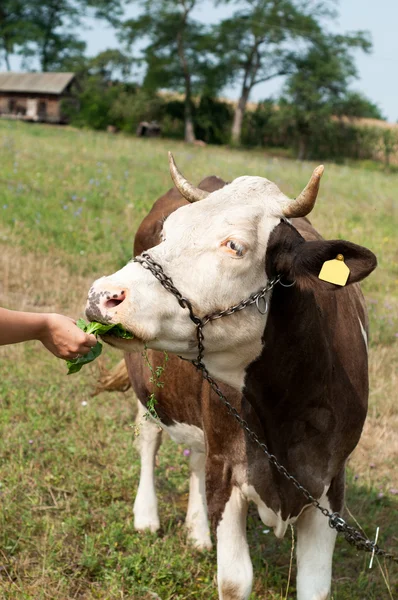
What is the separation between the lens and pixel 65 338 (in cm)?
291

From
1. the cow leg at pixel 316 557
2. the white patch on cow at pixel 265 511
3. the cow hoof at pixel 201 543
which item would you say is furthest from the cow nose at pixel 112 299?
the cow hoof at pixel 201 543

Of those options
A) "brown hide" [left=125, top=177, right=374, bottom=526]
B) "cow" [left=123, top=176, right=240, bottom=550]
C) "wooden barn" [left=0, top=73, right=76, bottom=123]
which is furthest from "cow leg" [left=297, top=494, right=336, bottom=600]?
"wooden barn" [left=0, top=73, right=76, bottom=123]

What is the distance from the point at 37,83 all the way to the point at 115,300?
52.5m

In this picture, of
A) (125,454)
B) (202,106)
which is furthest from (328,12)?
(125,454)

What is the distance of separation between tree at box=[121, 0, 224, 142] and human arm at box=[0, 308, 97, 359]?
47854 mm

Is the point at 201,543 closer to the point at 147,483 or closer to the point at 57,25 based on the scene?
the point at 147,483

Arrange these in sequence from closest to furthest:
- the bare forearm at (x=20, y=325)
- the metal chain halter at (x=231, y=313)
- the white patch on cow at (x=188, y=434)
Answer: the metal chain halter at (x=231, y=313), the bare forearm at (x=20, y=325), the white patch on cow at (x=188, y=434)

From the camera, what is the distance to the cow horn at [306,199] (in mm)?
2582

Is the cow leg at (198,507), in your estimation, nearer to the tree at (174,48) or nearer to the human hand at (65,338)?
the human hand at (65,338)

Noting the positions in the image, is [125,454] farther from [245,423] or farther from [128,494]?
A: [245,423]

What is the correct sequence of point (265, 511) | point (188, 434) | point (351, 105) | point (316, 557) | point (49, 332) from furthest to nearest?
point (351, 105) < point (188, 434) < point (316, 557) < point (265, 511) < point (49, 332)

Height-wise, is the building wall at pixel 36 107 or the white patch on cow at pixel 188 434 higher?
the building wall at pixel 36 107

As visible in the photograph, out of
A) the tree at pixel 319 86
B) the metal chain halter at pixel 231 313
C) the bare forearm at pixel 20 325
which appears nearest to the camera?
the metal chain halter at pixel 231 313

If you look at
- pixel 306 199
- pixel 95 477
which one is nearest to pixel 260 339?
pixel 306 199
